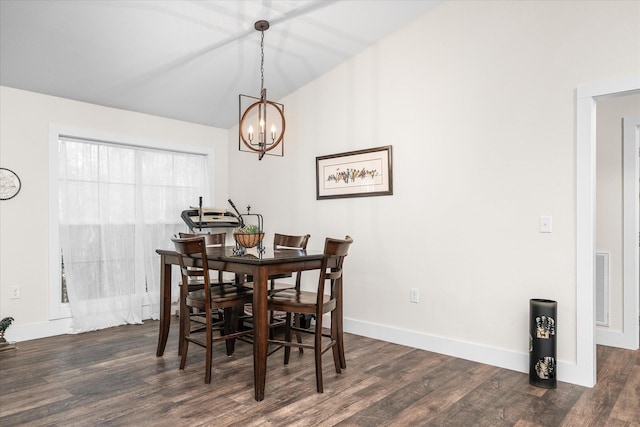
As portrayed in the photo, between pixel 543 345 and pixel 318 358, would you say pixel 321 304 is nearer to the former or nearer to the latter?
pixel 318 358

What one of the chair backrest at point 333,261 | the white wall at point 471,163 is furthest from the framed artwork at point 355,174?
the chair backrest at point 333,261

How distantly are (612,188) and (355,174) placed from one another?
2305mm

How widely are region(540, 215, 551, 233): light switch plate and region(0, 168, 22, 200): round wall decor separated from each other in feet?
14.7

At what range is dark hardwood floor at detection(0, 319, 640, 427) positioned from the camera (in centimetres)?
229

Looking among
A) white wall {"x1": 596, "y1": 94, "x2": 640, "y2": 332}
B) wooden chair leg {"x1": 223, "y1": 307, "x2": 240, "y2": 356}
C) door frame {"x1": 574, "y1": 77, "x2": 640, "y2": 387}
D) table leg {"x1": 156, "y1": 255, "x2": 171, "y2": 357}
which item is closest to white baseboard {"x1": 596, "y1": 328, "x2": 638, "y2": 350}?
white wall {"x1": 596, "y1": 94, "x2": 640, "y2": 332}

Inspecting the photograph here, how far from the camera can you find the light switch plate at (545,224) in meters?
2.93

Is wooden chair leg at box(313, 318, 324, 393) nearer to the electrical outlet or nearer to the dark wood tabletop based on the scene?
the dark wood tabletop

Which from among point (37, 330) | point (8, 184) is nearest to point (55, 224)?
point (8, 184)

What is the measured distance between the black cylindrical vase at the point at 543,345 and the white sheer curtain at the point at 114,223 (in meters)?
3.84

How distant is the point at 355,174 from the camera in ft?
13.4

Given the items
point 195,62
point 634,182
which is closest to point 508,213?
point 634,182

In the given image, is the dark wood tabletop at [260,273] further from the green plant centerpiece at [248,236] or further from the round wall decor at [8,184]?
the round wall decor at [8,184]

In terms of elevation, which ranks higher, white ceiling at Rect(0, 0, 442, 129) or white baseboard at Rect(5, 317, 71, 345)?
white ceiling at Rect(0, 0, 442, 129)

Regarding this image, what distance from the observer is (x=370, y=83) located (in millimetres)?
4004
